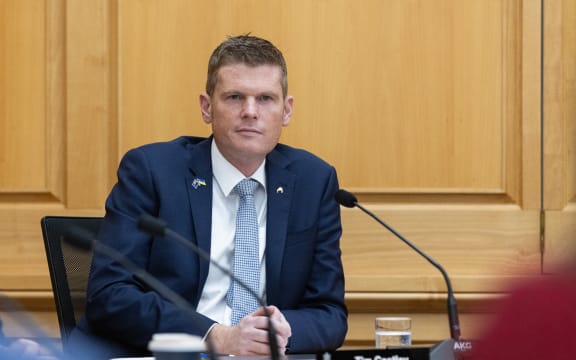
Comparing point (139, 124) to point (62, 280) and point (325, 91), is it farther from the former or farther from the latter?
point (62, 280)

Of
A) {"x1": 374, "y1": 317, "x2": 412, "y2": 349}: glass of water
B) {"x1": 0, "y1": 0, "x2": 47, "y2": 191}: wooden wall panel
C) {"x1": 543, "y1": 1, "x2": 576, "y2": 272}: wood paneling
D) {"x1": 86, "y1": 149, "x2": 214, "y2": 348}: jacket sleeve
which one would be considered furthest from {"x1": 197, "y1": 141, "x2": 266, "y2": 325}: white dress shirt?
{"x1": 543, "y1": 1, "x2": 576, "y2": 272}: wood paneling

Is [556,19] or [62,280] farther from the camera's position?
[556,19]

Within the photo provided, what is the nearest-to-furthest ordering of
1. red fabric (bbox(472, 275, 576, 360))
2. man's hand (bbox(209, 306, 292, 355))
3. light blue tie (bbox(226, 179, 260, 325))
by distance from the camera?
red fabric (bbox(472, 275, 576, 360))
man's hand (bbox(209, 306, 292, 355))
light blue tie (bbox(226, 179, 260, 325))

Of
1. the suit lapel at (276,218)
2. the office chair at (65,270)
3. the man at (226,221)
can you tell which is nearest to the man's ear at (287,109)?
the man at (226,221)

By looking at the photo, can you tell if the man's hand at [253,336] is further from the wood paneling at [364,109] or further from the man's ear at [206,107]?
the wood paneling at [364,109]

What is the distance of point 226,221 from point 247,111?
0.94 ft

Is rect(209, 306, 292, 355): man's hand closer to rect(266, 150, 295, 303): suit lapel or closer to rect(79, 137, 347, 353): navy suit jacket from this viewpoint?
rect(79, 137, 347, 353): navy suit jacket

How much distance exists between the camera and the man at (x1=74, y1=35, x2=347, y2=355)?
221cm

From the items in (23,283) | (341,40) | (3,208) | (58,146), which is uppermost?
(341,40)

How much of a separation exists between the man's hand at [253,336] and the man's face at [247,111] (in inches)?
20.1

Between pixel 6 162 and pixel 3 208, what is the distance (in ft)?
0.49

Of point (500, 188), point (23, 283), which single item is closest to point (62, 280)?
point (23, 283)

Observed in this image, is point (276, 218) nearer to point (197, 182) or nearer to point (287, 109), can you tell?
point (197, 182)

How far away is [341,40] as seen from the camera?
299 cm
